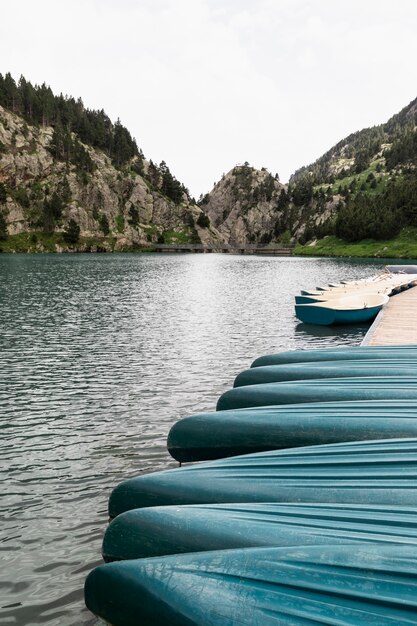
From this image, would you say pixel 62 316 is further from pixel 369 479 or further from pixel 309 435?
pixel 369 479

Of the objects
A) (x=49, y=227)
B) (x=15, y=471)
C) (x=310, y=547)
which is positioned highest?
(x=49, y=227)

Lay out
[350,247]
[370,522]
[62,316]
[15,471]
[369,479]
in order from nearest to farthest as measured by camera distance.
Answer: [370,522]
[369,479]
[15,471]
[62,316]
[350,247]

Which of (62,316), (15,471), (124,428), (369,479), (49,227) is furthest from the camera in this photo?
(49,227)

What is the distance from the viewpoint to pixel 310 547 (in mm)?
5449

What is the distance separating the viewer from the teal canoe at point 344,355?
57.3ft

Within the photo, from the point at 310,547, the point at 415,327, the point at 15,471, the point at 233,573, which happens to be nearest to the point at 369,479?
the point at 310,547

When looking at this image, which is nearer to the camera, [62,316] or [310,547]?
[310,547]

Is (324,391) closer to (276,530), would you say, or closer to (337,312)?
(276,530)

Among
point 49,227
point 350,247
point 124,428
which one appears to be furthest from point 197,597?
point 49,227

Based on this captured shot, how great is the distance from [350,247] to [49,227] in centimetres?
11854

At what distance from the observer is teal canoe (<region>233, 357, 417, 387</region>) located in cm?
1510

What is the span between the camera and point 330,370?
16.0 metres

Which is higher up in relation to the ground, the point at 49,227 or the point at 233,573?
the point at 49,227

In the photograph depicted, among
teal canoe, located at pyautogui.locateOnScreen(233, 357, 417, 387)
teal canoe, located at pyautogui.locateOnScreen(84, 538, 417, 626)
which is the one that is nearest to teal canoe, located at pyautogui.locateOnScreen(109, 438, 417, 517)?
teal canoe, located at pyautogui.locateOnScreen(84, 538, 417, 626)
